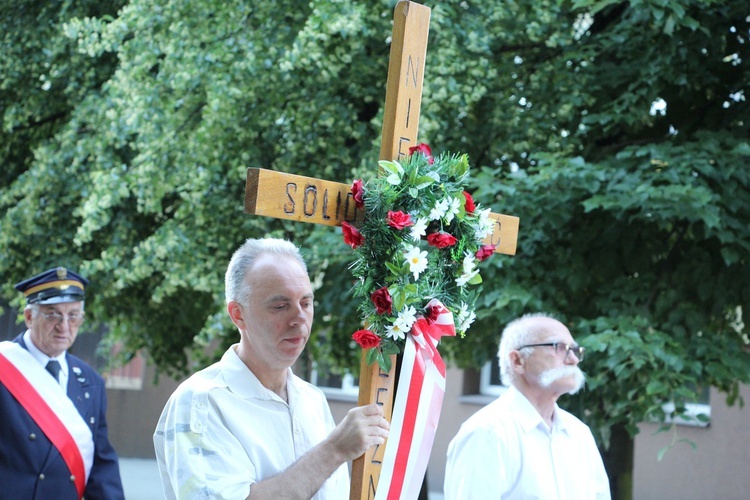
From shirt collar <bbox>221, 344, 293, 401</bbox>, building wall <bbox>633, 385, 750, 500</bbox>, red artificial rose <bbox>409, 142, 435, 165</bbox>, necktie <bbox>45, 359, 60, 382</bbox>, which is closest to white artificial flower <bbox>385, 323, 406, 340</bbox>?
shirt collar <bbox>221, 344, 293, 401</bbox>

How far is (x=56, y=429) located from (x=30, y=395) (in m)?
0.18

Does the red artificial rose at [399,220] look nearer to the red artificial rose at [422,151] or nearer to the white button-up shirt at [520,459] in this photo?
the red artificial rose at [422,151]

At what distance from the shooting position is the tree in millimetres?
6520

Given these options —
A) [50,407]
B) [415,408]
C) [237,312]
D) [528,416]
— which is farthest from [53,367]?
[415,408]

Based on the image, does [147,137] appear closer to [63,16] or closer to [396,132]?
[63,16]

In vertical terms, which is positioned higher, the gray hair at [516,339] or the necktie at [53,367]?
the gray hair at [516,339]

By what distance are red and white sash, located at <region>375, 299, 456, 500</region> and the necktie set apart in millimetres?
2162

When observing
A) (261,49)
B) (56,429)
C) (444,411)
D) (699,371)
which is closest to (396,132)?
(56,429)

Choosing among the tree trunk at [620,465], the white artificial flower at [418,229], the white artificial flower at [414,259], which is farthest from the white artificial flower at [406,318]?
the tree trunk at [620,465]

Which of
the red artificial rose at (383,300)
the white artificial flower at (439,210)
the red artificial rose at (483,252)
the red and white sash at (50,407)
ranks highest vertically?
the white artificial flower at (439,210)

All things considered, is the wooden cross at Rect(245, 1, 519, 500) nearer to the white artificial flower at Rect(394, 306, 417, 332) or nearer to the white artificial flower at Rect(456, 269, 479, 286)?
the white artificial flower at Rect(394, 306, 417, 332)

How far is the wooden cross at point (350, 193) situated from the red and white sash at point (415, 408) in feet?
0.12

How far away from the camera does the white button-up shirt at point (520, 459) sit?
392 cm

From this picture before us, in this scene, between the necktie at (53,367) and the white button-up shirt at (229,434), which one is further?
the necktie at (53,367)
